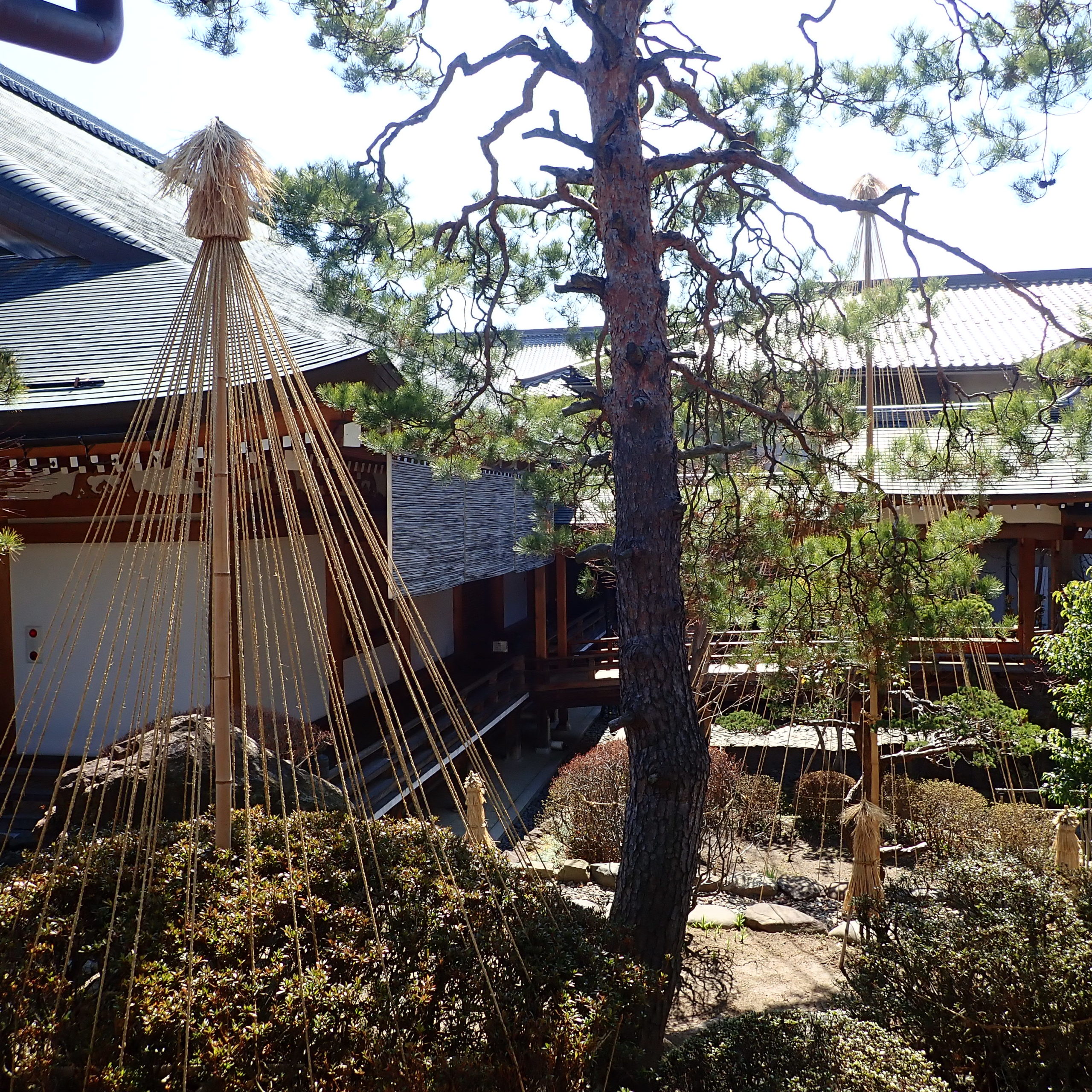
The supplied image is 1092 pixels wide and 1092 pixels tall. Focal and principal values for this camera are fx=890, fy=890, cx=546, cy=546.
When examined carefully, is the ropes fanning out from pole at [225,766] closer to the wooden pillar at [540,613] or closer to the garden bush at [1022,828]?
the garden bush at [1022,828]

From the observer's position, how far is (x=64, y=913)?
10.2ft

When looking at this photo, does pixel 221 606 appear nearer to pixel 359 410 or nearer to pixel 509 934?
pixel 509 934

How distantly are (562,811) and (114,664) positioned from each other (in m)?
4.09

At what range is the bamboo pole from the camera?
3.15 metres

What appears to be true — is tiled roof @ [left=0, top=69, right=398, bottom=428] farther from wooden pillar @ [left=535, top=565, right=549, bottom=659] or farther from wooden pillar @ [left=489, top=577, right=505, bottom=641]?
wooden pillar @ [left=489, top=577, right=505, bottom=641]

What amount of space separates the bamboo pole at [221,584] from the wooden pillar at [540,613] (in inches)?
353

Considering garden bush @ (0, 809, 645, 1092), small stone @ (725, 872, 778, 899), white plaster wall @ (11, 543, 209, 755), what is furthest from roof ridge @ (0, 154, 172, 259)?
small stone @ (725, 872, 778, 899)

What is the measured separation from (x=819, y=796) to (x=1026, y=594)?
12.4 feet

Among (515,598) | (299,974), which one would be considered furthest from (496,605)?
(299,974)

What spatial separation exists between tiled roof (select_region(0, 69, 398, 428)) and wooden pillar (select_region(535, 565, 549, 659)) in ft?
14.0

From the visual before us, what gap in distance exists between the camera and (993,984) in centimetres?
331

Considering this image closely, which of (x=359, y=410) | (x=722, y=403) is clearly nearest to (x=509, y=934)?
(x=359, y=410)

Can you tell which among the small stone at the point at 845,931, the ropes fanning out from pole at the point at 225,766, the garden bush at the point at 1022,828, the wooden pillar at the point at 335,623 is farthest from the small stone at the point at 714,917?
the wooden pillar at the point at 335,623

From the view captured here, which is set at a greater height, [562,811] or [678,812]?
[678,812]
